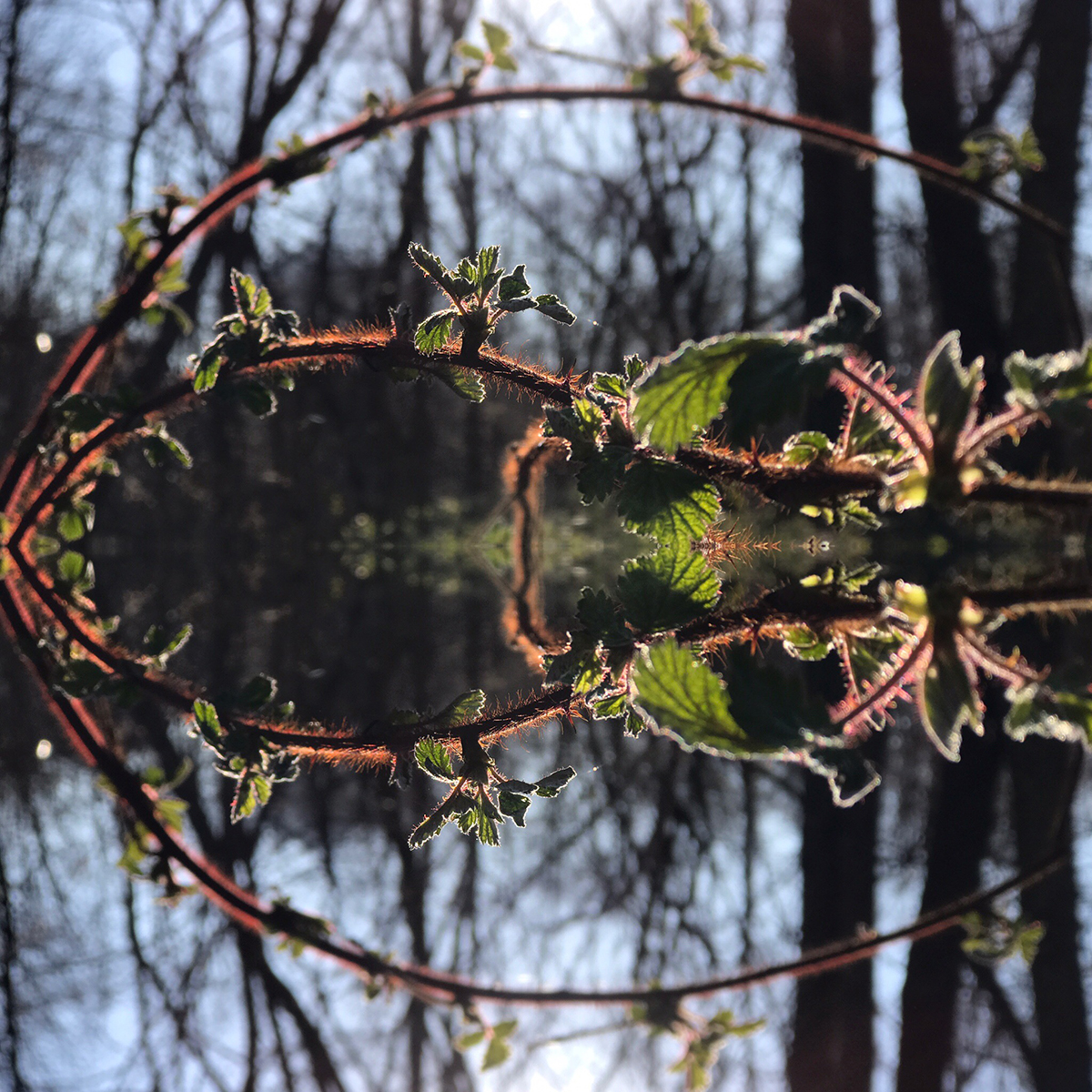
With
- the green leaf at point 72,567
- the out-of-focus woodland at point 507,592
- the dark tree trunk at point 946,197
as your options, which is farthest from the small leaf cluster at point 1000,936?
the dark tree trunk at point 946,197

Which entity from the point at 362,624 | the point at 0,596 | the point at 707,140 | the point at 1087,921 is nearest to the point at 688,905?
the point at 1087,921

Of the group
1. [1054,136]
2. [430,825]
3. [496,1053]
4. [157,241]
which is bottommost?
[496,1053]

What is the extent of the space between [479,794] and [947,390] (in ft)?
1.25

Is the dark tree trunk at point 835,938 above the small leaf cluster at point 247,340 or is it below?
below

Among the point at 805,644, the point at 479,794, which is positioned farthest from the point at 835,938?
the point at 479,794

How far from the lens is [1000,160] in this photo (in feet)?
2.42

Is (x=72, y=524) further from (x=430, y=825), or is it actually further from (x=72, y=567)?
(x=430, y=825)

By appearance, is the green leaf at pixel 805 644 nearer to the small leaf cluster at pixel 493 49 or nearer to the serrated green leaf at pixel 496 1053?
the serrated green leaf at pixel 496 1053

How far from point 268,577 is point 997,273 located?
138cm

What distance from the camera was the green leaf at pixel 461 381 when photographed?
1.62 feet

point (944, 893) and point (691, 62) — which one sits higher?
point (691, 62)

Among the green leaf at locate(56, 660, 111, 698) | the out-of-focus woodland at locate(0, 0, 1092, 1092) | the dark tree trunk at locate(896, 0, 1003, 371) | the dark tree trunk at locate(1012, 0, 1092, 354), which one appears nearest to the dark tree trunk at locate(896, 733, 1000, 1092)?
the out-of-focus woodland at locate(0, 0, 1092, 1092)

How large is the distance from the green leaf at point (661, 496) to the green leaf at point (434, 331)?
0.15m

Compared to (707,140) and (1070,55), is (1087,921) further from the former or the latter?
(707,140)
